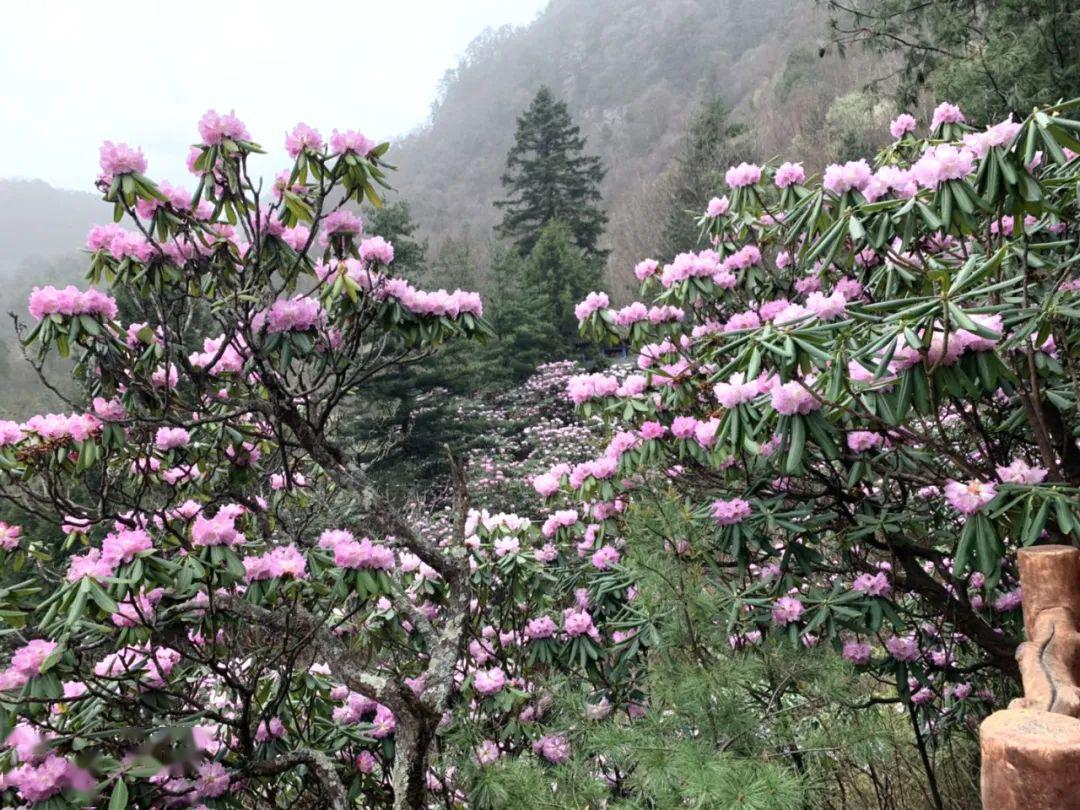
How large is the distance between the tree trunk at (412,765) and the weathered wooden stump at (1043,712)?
134 cm

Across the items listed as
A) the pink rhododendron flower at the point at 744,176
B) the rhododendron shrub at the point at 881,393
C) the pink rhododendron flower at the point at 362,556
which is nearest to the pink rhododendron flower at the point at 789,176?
the rhododendron shrub at the point at 881,393

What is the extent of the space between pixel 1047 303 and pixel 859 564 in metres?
1.11

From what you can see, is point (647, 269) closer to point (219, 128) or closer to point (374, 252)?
point (374, 252)

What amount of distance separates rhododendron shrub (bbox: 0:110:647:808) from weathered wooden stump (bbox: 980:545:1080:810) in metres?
1.29

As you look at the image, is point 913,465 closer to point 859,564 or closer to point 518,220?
point 859,564

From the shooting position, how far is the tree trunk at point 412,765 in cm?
165

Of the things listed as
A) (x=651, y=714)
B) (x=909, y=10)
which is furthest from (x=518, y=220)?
(x=651, y=714)

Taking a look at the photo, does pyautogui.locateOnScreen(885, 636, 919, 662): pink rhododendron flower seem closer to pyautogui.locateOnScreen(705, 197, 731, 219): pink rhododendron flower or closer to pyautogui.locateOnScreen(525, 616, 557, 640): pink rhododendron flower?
pyautogui.locateOnScreen(525, 616, 557, 640): pink rhododendron flower

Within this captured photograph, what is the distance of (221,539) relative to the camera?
1.56m

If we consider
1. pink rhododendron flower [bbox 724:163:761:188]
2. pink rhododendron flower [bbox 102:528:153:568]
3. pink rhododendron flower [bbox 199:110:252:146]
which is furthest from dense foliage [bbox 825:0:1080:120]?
pink rhododendron flower [bbox 102:528:153:568]

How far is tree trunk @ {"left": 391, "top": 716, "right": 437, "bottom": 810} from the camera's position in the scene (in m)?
1.65

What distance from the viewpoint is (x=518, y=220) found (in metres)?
18.4

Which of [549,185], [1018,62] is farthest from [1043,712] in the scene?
[549,185]

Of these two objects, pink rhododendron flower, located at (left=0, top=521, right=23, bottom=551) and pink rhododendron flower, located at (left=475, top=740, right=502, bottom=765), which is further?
pink rhododendron flower, located at (left=475, top=740, right=502, bottom=765)
